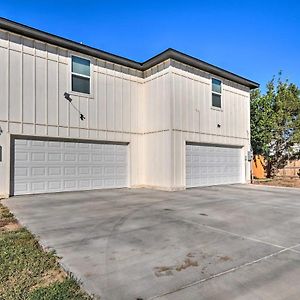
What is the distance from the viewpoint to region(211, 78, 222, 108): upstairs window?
46.1ft

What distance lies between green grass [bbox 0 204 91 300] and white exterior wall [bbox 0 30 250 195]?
631cm

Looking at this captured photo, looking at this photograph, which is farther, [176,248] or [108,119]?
[108,119]

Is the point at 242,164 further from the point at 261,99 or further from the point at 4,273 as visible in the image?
the point at 4,273

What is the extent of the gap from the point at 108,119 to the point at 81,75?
2182 mm

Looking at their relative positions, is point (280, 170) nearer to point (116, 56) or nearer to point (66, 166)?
point (116, 56)

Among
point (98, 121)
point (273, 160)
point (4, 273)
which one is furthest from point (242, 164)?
point (4, 273)

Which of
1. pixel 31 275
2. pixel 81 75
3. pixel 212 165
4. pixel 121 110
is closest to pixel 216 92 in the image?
pixel 212 165

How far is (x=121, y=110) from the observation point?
1271cm

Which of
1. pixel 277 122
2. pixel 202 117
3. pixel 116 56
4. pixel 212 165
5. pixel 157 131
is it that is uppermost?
pixel 116 56

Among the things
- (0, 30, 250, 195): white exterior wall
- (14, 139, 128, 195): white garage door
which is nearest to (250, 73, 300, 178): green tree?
(0, 30, 250, 195): white exterior wall

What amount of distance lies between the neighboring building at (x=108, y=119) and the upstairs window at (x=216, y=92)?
5 cm

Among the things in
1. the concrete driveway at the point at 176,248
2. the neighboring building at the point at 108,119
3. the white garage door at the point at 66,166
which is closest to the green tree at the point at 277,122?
the neighboring building at the point at 108,119

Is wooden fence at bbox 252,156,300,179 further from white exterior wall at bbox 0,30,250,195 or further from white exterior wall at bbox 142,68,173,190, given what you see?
white exterior wall at bbox 142,68,173,190

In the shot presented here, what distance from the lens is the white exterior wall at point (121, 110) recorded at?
9.83m
